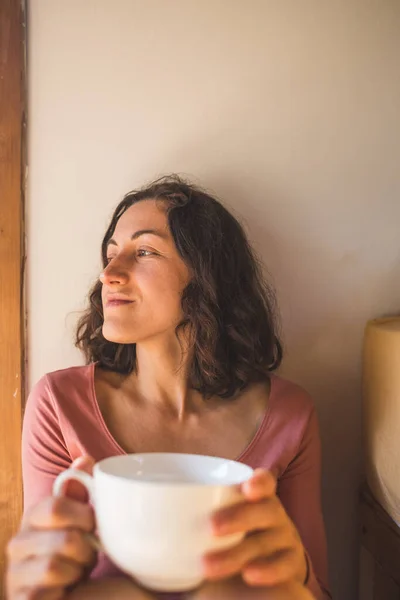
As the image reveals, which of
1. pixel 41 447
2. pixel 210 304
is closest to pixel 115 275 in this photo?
pixel 210 304

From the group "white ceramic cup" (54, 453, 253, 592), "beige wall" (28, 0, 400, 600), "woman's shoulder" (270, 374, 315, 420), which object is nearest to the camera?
"white ceramic cup" (54, 453, 253, 592)

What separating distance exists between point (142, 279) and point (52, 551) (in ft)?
1.45

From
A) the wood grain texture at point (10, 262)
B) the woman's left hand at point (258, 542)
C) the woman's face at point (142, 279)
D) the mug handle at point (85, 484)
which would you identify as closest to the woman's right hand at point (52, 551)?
the mug handle at point (85, 484)

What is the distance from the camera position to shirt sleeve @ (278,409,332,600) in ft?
Answer: 2.48

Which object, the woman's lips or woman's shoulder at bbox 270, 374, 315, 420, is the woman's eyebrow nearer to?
the woman's lips

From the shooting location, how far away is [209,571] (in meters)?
0.42

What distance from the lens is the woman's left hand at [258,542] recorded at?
0.42 meters

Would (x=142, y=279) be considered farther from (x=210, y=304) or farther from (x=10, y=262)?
(x=10, y=262)

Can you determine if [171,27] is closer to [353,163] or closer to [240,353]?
[353,163]

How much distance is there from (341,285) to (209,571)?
74 cm

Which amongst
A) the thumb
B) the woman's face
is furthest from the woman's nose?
the thumb

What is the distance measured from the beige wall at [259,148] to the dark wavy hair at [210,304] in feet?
0.24

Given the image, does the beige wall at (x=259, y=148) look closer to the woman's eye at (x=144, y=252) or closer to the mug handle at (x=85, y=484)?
the woman's eye at (x=144, y=252)

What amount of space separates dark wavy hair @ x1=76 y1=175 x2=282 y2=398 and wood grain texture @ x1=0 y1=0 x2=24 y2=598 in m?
0.13
